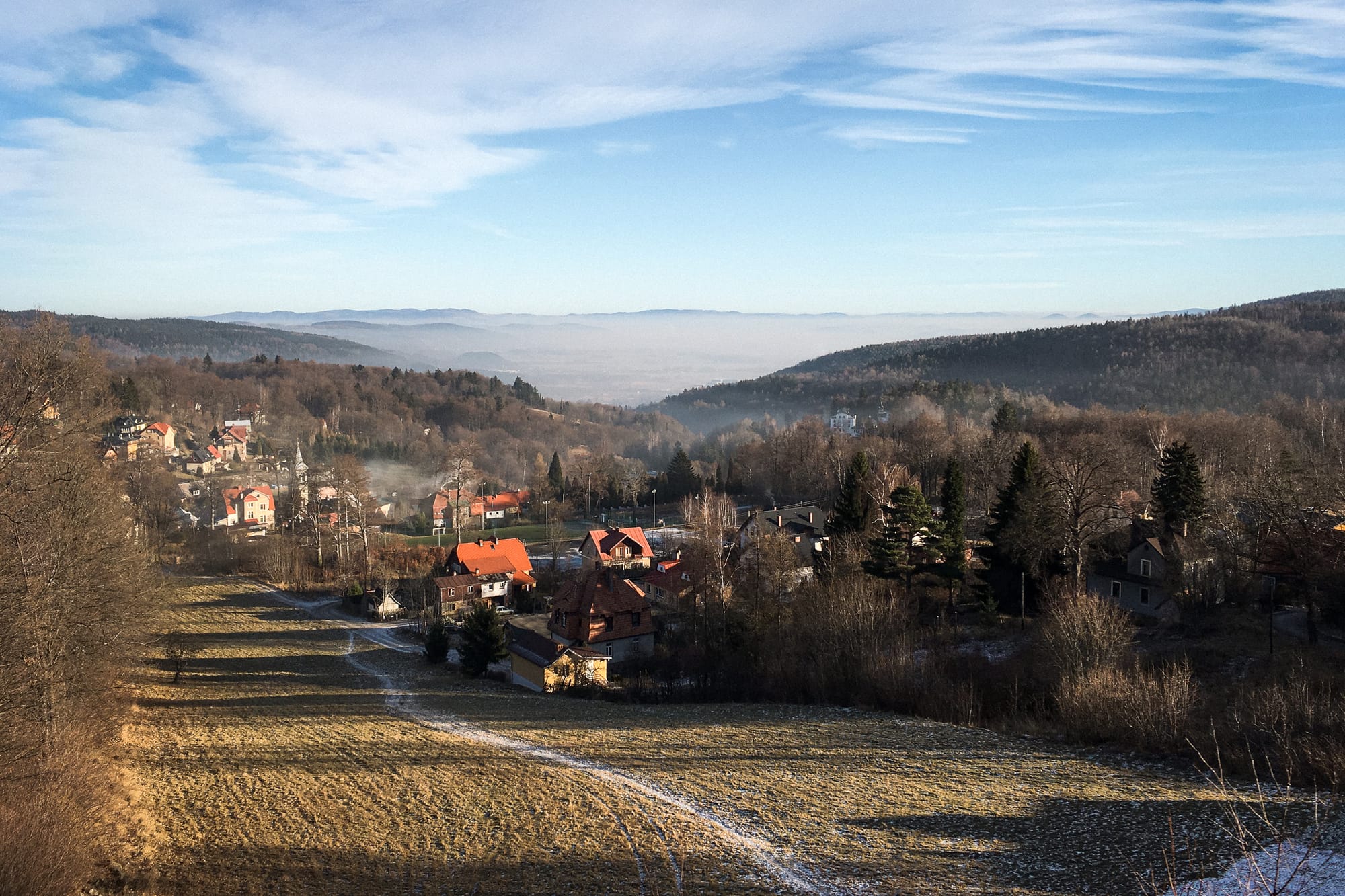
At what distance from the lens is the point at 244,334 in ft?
651

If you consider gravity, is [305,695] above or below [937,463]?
below

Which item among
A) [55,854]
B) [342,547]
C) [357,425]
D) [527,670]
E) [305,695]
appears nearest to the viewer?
[55,854]

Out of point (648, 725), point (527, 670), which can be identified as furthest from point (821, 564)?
point (648, 725)

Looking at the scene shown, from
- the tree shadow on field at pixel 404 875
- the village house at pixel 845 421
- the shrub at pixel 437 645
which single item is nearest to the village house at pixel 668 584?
the shrub at pixel 437 645

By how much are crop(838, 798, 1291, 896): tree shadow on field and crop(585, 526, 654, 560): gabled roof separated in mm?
29722

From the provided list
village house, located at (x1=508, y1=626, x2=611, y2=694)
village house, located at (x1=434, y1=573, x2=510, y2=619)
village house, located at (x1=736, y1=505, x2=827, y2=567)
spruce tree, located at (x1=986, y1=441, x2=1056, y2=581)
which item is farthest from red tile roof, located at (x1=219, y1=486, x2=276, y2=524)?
spruce tree, located at (x1=986, y1=441, x2=1056, y2=581)

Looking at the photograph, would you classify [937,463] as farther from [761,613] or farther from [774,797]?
[774,797]

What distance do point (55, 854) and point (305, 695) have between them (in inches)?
549

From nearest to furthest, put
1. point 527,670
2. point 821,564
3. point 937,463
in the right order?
point 527,670 < point 821,564 < point 937,463

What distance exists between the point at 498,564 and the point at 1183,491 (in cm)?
2803

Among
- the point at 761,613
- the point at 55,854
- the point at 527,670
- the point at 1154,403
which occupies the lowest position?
the point at 527,670

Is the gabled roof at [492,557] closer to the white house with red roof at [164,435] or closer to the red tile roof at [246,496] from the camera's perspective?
the red tile roof at [246,496]

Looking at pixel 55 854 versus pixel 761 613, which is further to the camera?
pixel 761 613

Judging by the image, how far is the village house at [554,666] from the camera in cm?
2397
